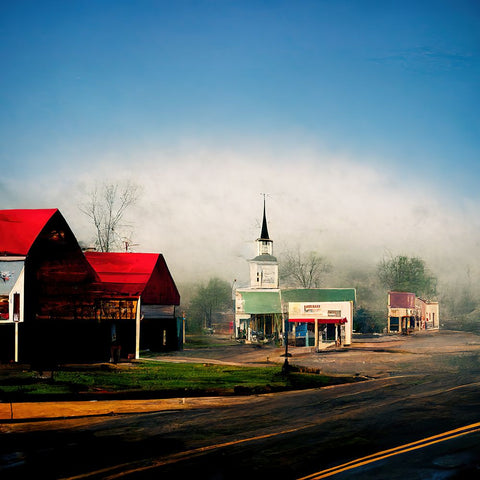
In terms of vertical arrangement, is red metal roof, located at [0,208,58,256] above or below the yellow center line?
above

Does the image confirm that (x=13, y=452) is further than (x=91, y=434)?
No

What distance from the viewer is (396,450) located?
484 inches

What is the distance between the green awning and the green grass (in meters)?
25.1

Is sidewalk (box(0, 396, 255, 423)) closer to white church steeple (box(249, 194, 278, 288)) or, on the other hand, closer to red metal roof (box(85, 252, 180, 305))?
red metal roof (box(85, 252, 180, 305))

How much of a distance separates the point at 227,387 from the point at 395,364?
615 inches

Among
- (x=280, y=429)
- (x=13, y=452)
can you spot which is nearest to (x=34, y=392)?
(x=13, y=452)

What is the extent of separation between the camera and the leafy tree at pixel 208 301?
9938cm

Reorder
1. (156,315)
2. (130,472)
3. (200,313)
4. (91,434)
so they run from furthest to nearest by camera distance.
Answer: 1. (200,313)
2. (156,315)
3. (91,434)
4. (130,472)

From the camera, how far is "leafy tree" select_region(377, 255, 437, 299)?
121m

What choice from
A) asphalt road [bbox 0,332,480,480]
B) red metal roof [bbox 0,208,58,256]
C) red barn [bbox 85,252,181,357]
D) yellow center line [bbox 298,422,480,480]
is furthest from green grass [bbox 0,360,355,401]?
yellow center line [bbox 298,422,480,480]

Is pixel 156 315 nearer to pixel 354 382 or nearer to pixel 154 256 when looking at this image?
pixel 154 256

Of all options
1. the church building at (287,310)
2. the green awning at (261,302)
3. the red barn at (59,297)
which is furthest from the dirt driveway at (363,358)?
the green awning at (261,302)

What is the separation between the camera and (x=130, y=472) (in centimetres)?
1079

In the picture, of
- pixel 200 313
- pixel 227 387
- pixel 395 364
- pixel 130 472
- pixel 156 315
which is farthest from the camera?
Answer: pixel 200 313
